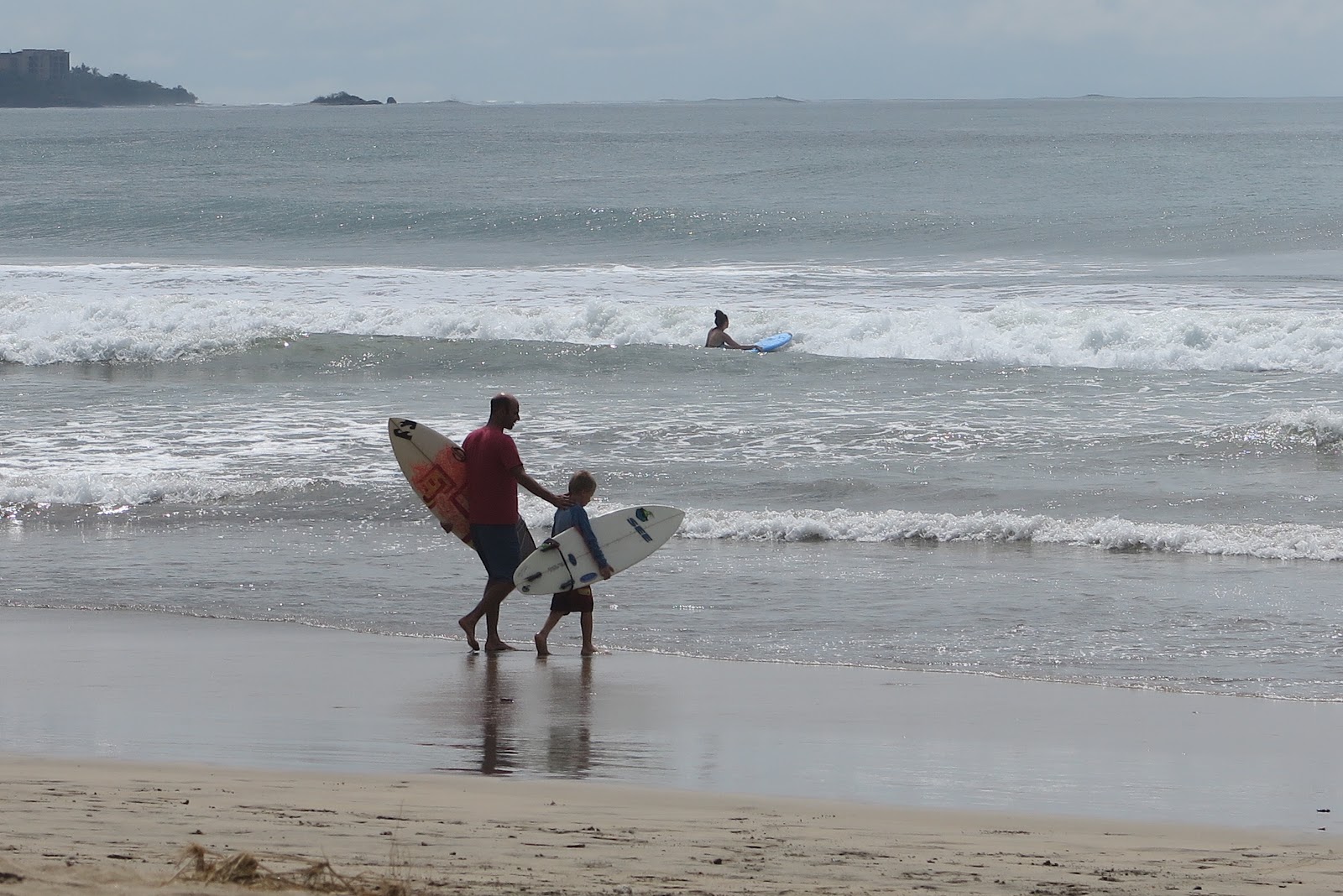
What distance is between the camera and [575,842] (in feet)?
13.3

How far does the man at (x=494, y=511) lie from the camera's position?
7.62 m

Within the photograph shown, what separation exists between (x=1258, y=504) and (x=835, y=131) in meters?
94.9

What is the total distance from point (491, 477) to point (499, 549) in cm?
39

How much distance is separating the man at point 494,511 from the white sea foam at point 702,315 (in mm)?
13932

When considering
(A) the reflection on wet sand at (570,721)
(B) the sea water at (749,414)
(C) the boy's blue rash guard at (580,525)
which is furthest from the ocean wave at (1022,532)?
(A) the reflection on wet sand at (570,721)

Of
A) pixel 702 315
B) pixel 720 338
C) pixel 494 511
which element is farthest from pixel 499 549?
pixel 702 315

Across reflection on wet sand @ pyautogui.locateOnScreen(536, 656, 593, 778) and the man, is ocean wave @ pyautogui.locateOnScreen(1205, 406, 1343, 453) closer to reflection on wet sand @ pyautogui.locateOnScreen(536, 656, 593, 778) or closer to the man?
the man

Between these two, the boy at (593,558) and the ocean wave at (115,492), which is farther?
the ocean wave at (115,492)

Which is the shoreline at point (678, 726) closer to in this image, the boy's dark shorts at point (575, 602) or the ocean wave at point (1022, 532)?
the boy's dark shorts at point (575, 602)

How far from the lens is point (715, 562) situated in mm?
9953

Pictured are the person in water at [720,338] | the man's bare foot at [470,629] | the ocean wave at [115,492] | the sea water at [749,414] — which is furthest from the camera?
the person in water at [720,338]

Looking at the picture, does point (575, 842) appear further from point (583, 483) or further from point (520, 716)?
point (583, 483)

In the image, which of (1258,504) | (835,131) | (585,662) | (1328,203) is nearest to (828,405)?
(1258,504)

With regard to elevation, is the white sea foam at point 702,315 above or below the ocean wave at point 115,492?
above
